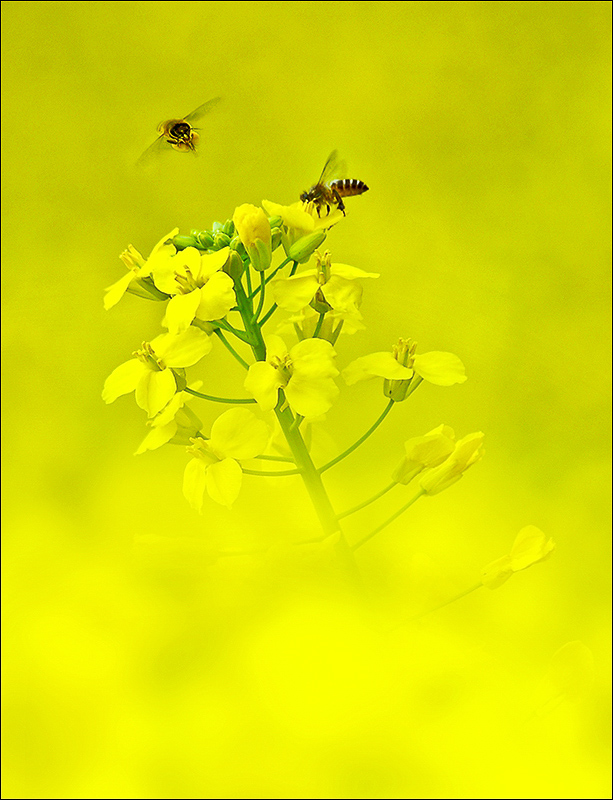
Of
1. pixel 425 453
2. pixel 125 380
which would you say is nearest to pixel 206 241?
pixel 125 380

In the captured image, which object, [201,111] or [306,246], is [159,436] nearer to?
[306,246]

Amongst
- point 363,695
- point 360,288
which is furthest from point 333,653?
point 360,288

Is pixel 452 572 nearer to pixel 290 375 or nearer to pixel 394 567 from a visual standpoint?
pixel 394 567

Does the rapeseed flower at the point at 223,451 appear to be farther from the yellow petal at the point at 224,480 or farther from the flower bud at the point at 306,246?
the flower bud at the point at 306,246

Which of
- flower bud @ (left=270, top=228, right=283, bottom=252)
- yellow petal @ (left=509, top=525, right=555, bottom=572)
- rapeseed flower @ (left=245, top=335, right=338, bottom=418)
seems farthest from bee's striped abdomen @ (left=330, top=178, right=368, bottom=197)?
yellow petal @ (left=509, top=525, right=555, bottom=572)

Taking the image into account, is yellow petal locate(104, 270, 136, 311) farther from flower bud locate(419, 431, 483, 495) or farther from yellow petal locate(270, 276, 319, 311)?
flower bud locate(419, 431, 483, 495)

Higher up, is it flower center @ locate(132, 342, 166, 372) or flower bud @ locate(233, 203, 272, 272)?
flower bud @ locate(233, 203, 272, 272)
